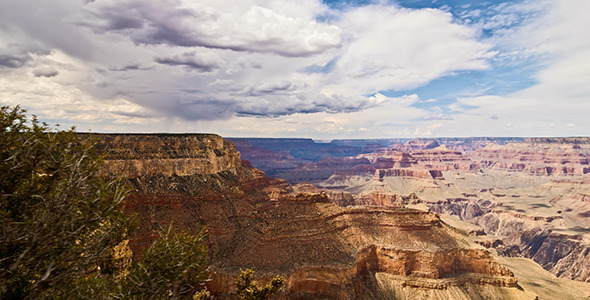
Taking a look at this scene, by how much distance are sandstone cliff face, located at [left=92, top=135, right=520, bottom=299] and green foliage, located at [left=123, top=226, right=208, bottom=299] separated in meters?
29.1

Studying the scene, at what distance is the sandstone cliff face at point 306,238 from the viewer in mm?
43031

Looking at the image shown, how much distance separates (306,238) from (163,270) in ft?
124

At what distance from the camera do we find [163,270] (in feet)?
41.5

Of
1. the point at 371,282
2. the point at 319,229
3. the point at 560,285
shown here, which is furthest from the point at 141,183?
the point at 560,285

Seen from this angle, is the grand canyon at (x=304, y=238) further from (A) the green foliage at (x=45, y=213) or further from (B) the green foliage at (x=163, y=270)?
(A) the green foliage at (x=45, y=213)

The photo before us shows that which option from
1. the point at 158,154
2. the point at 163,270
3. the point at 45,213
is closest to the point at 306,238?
the point at 158,154

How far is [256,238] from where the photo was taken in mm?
48625

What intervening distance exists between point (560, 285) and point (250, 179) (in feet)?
254

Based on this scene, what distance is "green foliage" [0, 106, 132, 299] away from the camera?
9.65 meters

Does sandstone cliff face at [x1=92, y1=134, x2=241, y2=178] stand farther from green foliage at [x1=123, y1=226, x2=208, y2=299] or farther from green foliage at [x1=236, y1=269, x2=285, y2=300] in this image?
green foliage at [x1=123, y1=226, x2=208, y2=299]

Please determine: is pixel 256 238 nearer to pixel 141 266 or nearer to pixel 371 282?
pixel 371 282

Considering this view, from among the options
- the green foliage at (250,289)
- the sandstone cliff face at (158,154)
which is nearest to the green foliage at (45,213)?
the green foliage at (250,289)

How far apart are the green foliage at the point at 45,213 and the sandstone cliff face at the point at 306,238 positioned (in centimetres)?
3179

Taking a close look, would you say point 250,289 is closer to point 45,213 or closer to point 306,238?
point 45,213
